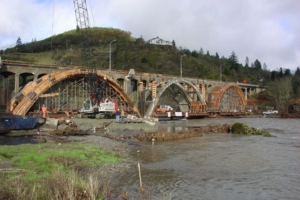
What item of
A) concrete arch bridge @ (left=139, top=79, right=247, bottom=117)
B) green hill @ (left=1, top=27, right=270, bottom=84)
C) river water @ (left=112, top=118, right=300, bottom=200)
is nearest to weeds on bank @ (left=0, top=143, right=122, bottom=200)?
river water @ (left=112, top=118, right=300, bottom=200)

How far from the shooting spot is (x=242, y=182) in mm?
15516

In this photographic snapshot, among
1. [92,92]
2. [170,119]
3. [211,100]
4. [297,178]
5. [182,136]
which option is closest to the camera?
[297,178]

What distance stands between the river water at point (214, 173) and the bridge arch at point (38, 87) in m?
27.9

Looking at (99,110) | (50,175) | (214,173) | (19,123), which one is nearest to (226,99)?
(99,110)

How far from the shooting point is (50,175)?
11.5 meters

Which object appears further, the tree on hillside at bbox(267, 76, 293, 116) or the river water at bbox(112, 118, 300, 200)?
the tree on hillside at bbox(267, 76, 293, 116)

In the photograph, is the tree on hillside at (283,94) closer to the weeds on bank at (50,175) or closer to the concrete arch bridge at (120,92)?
the concrete arch bridge at (120,92)

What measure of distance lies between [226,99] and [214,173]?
299 ft

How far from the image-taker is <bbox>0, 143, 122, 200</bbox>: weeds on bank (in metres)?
9.24

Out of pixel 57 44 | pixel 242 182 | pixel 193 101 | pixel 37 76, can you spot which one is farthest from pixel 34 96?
pixel 57 44

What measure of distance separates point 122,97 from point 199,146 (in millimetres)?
41835

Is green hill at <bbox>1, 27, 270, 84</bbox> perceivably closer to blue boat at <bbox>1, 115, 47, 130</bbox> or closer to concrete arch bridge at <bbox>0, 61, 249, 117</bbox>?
concrete arch bridge at <bbox>0, 61, 249, 117</bbox>

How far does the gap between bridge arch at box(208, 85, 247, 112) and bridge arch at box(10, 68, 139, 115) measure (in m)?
40.5

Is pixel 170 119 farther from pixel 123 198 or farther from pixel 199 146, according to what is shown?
pixel 123 198
